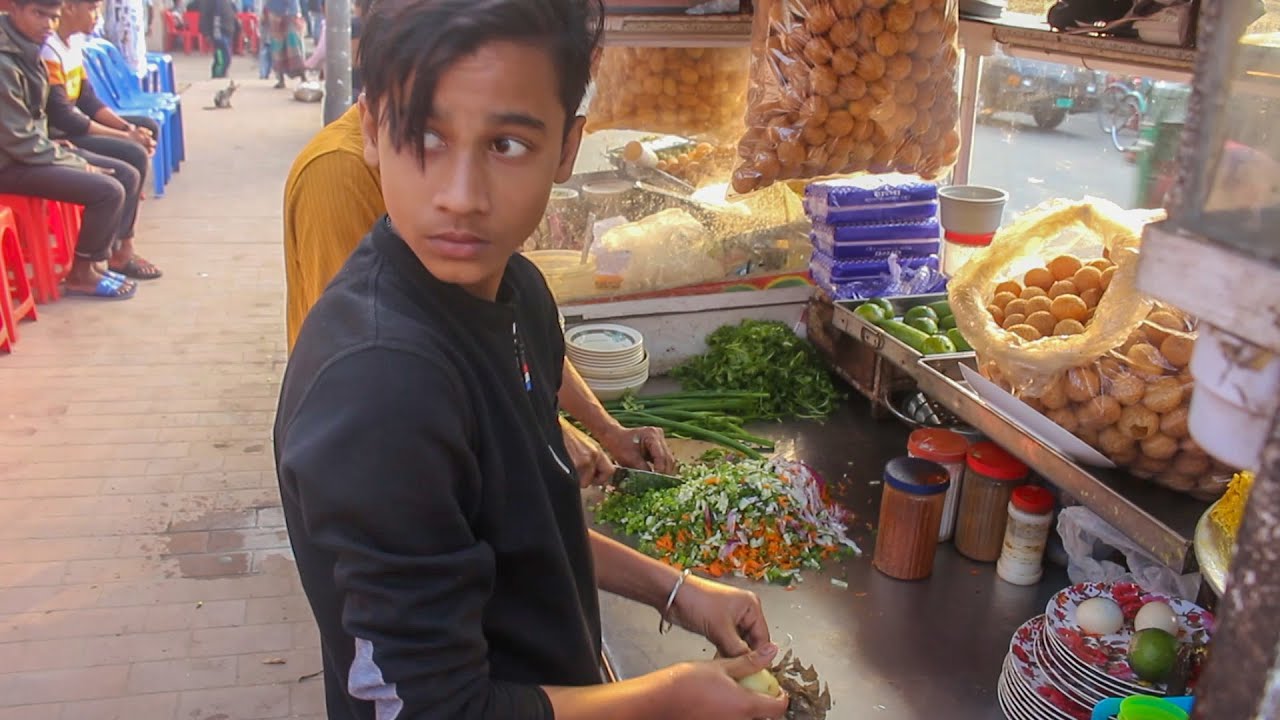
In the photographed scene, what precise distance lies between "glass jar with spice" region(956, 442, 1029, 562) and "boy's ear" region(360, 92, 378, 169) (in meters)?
1.83

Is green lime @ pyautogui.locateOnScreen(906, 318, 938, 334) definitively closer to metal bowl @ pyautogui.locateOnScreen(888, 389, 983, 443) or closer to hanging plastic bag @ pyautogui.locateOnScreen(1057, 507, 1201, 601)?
metal bowl @ pyautogui.locateOnScreen(888, 389, 983, 443)

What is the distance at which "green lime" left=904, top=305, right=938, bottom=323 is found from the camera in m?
3.19

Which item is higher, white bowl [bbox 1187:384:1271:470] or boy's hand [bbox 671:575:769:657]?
white bowl [bbox 1187:384:1271:470]

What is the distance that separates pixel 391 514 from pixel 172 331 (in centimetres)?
612

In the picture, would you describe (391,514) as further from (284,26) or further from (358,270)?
(284,26)

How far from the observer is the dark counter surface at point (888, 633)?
2039mm

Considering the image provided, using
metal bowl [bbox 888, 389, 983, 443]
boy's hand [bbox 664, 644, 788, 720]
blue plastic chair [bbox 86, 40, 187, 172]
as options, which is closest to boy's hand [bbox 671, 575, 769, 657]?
boy's hand [bbox 664, 644, 788, 720]

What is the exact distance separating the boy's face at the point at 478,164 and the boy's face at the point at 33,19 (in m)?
6.59

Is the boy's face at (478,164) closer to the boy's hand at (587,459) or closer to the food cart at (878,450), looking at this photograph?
the food cart at (878,450)

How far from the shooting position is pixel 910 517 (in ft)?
7.79

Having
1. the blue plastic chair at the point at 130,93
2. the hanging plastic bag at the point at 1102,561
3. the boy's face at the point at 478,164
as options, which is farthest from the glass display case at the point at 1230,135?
the blue plastic chair at the point at 130,93

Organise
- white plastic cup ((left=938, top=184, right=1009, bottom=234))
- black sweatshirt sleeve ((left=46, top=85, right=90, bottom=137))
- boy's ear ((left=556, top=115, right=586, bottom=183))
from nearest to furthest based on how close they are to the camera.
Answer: boy's ear ((left=556, top=115, right=586, bottom=183)) → white plastic cup ((left=938, top=184, right=1009, bottom=234)) → black sweatshirt sleeve ((left=46, top=85, right=90, bottom=137))

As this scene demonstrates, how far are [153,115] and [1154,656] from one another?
1004cm

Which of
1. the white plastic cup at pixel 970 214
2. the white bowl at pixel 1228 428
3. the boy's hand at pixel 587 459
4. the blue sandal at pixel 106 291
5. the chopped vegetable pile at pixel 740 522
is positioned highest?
the white bowl at pixel 1228 428
